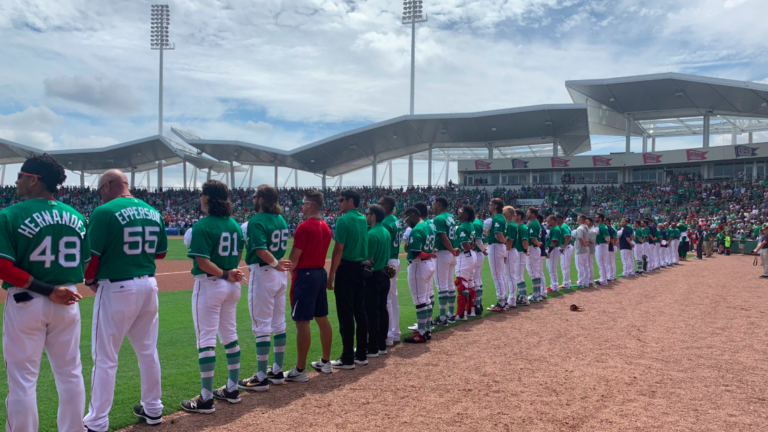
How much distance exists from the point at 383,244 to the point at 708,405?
3.84 m

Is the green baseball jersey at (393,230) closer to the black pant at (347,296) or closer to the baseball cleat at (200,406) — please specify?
the black pant at (347,296)

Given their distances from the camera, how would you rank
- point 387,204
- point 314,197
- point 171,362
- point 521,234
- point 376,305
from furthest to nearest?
1. point 521,234
2. point 387,204
3. point 376,305
4. point 171,362
5. point 314,197

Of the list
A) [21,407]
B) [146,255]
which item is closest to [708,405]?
[146,255]

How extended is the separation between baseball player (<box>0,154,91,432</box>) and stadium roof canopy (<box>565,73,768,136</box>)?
37.1 m

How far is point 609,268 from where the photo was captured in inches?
605

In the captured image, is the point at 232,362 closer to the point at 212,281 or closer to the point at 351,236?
the point at 212,281

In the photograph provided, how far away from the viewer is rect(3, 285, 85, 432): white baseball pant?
11.4 ft

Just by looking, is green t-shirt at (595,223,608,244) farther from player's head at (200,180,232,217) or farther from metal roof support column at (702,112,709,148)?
metal roof support column at (702,112,709,148)

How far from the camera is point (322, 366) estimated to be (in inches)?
240

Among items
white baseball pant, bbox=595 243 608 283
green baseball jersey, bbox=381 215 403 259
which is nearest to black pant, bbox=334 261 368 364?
green baseball jersey, bbox=381 215 403 259

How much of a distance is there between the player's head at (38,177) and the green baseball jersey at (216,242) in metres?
1.16

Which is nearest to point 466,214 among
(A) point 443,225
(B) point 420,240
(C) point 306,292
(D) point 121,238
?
(A) point 443,225

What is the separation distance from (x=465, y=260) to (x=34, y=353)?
6590mm

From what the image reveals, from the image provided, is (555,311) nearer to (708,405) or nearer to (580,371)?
(580,371)
